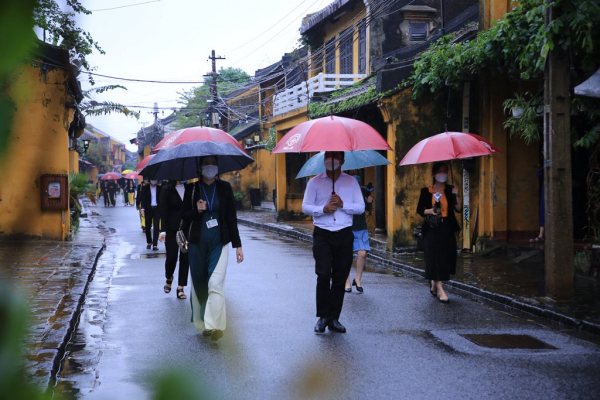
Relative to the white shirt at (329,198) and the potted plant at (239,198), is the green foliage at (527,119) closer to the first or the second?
the white shirt at (329,198)

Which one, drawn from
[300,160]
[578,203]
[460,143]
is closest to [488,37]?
[460,143]

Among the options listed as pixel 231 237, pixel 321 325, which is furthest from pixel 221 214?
pixel 321 325

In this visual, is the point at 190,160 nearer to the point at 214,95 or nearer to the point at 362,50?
the point at 362,50

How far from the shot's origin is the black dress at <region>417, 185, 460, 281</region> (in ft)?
31.1

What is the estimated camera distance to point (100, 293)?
10.1 m

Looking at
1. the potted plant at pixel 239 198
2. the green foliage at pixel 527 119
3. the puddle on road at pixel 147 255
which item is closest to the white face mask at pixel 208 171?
the green foliage at pixel 527 119

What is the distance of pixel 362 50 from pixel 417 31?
1949 millimetres

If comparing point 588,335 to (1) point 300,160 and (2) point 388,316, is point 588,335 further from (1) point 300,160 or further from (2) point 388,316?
(1) point 300,160

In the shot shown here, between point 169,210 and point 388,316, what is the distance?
3296 millimetres

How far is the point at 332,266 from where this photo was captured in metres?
7.63

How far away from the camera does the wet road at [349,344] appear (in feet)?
18.0

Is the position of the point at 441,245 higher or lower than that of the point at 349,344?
higher

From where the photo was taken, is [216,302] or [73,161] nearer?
[216,302]

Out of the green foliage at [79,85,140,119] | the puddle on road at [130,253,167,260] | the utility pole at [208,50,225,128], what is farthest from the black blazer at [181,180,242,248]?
the utility pole at [208,50,225,128]
